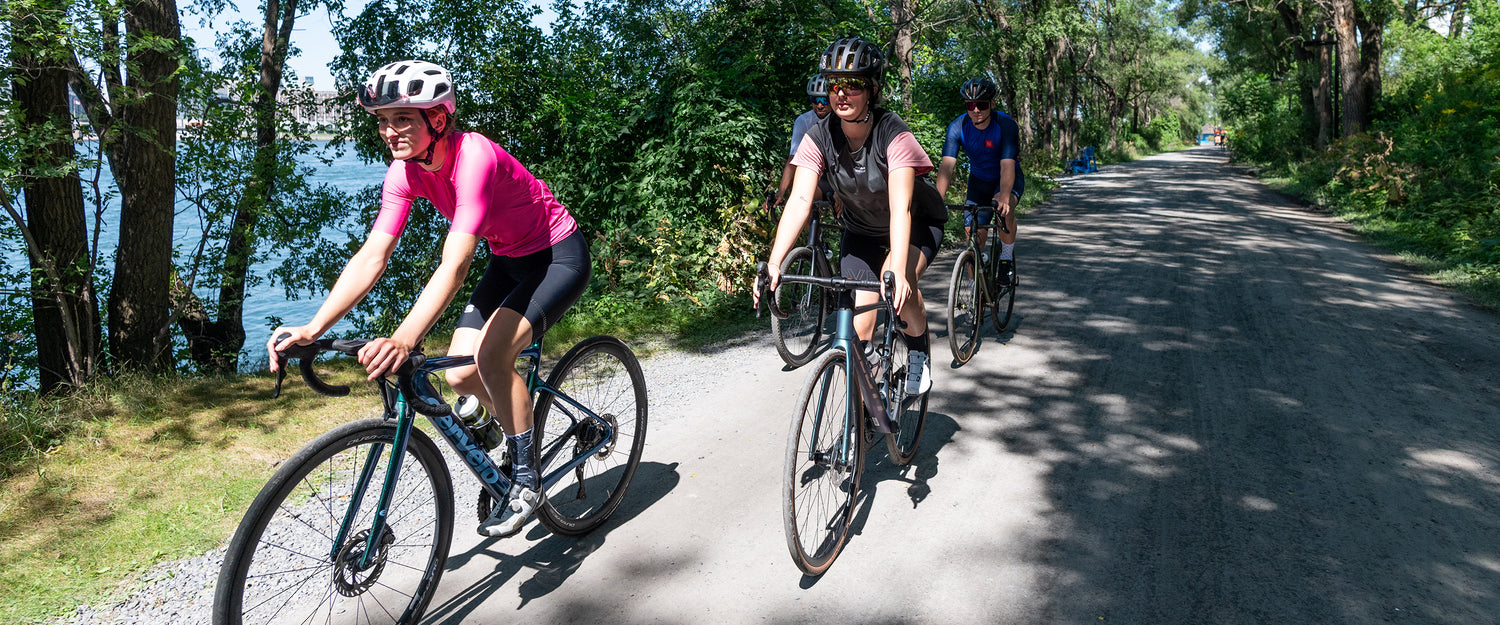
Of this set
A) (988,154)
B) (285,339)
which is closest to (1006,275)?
(988,154)

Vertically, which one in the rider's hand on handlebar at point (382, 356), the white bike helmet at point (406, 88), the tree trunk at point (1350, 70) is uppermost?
the tree trunk at point (1350, 70)

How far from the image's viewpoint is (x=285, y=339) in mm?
2572

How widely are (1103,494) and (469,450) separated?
3008mm

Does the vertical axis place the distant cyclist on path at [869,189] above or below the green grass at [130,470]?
above

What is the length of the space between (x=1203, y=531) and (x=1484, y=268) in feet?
28.4

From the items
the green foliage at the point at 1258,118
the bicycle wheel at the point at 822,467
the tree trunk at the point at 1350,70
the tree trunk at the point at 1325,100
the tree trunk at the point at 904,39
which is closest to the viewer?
the bicycle wheel at the point at 822,467

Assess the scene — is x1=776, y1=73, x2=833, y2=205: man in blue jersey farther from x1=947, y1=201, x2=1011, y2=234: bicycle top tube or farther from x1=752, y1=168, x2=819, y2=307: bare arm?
x1=752, y1=168, x2=819, y2=307: bare arm

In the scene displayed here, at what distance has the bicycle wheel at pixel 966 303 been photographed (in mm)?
6457

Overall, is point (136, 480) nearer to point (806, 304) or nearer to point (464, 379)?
point (464, 379)

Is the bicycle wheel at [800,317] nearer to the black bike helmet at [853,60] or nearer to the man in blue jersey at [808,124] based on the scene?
the man in blue jersey at [808,124]

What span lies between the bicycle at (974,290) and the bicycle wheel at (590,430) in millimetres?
3018

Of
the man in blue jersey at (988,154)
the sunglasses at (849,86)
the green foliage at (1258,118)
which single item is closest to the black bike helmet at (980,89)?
the man in blue jersey at (988,154)

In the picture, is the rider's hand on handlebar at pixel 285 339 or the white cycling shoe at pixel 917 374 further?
the white cycling shoe at pixel 917 374

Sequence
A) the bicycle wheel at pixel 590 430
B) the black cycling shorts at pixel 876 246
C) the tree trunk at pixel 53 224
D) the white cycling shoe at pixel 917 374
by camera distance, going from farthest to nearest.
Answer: the tree trunk at pixel 53 224
the black cycling shorts at pixel 876 246
the white cycling shoe at pixel 917 374
the bicycle wheel at pixel 590 430
